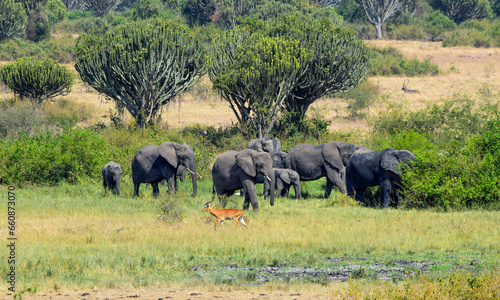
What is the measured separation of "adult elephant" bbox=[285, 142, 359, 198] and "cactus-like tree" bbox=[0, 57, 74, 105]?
26959mm

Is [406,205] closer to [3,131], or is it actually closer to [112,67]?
[112,67]

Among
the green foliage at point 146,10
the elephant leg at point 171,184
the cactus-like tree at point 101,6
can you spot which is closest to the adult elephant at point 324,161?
the elephant leg at point 171,184

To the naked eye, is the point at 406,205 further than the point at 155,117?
No

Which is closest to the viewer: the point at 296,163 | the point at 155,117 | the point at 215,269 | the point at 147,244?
the point at 215,269

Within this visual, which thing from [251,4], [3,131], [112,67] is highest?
[251,4]

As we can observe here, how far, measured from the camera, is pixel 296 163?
2261 cm

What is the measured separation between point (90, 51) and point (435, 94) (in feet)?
100

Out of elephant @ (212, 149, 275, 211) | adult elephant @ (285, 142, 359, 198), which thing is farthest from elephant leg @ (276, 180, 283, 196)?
elephant @ (212, 149, 275, 211)

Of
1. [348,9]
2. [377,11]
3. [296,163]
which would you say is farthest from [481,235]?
[348,9]

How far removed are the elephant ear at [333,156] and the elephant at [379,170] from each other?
1.22 metres

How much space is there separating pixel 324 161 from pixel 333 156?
1.17 ft

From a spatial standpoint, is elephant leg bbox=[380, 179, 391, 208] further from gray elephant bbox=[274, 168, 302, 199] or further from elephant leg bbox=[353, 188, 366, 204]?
gray elephant bbox=[274, 168, 302, 199]

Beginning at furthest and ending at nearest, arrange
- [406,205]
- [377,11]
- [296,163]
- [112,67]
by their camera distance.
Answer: [377,11] → [112,67] → [296,163] → [406,205]

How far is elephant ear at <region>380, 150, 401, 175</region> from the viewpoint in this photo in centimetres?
1927
